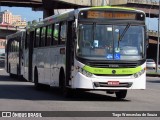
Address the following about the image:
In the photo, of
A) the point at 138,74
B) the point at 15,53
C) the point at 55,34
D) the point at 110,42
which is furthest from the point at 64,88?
the point at 15,53

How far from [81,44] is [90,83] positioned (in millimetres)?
1403

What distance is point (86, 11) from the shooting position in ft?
62.2

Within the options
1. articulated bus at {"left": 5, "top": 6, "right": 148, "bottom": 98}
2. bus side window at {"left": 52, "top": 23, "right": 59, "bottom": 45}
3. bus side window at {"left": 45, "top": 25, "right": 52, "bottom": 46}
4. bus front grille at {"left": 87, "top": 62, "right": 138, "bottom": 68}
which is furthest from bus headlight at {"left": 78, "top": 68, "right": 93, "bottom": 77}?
bus side window at {"left": 45, "top": 25, "right": 52, "bottom": 46}

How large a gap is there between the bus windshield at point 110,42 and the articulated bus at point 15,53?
45.4ft

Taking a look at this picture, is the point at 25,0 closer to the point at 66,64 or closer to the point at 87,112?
the point at 66,64

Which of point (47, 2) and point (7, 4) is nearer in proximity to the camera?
point (47, 2)

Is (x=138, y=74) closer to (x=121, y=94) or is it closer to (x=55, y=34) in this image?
(x=121, y=94)

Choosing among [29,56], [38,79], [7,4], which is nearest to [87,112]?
[38,79]

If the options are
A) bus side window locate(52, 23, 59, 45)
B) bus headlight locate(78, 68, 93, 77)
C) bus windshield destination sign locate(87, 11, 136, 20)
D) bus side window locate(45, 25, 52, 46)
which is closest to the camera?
bus headlight locate(78, 68, 93, 77)

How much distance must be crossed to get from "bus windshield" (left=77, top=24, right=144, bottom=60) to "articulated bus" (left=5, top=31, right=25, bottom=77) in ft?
45.4

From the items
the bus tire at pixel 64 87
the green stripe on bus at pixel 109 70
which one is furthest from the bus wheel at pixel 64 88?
the green stripe on bus at pixel 109 70

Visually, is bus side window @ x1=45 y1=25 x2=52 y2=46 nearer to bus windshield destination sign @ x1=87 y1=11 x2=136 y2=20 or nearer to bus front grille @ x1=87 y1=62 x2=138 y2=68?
bus windshield destination sign @ x1=87 y1=11 x2=136 y2=20

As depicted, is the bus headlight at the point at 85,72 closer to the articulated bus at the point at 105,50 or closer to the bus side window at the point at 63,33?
the articulated bus at the point at 105,50

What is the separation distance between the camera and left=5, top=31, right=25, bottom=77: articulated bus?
3407 cm
